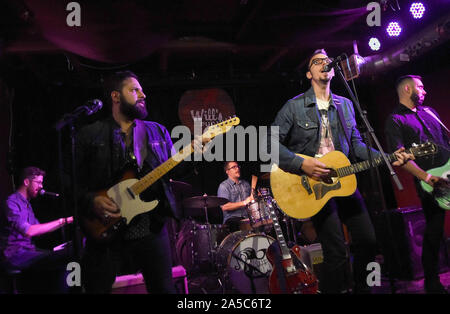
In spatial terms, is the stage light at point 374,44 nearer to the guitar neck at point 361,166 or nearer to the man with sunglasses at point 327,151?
the man with sunglasses at point 327,151

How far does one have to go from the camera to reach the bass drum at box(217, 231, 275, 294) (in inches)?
212

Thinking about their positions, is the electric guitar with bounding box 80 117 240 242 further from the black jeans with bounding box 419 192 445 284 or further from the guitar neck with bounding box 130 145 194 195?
the black jeans with bounding box 419 192 445 284

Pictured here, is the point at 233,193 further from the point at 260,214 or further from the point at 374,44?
the point at 374,44

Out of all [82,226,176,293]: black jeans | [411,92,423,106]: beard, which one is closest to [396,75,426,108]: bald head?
[411,92,423,106]: beard

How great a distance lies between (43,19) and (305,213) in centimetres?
430

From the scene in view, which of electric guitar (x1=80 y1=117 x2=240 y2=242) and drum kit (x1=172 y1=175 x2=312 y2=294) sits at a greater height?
electric guitar (x1=80 y1=117 x2=240 y2=242)

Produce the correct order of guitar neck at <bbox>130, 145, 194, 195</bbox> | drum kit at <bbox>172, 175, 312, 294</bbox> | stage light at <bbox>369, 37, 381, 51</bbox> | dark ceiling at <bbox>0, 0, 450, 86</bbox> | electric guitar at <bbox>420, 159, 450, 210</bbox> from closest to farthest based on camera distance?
1. guitar neck at <bbox>130, 145, 194, 195</bbox>
2. electric guitar at <bbox>420, 159, 450, 210</bbox>
3. dark ceiling at <bbox>0, 0, 450, 86</bbox>
4. drum kit at <bbox>172, 175, 312, 294</bbox>
5. stage light at <bbox>369, 37, 381, 51</bbox>

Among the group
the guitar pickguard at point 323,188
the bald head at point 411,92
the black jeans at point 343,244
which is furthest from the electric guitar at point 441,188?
the guitar pickguard at point 323,188

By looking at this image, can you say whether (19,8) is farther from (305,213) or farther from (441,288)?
(441,288)

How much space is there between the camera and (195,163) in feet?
10.8

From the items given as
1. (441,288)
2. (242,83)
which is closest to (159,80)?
(242,83)

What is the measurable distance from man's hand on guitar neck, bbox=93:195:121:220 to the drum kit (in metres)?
→ 2.32

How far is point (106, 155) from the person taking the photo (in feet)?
10.6

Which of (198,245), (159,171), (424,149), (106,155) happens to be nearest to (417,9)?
(424,149)
